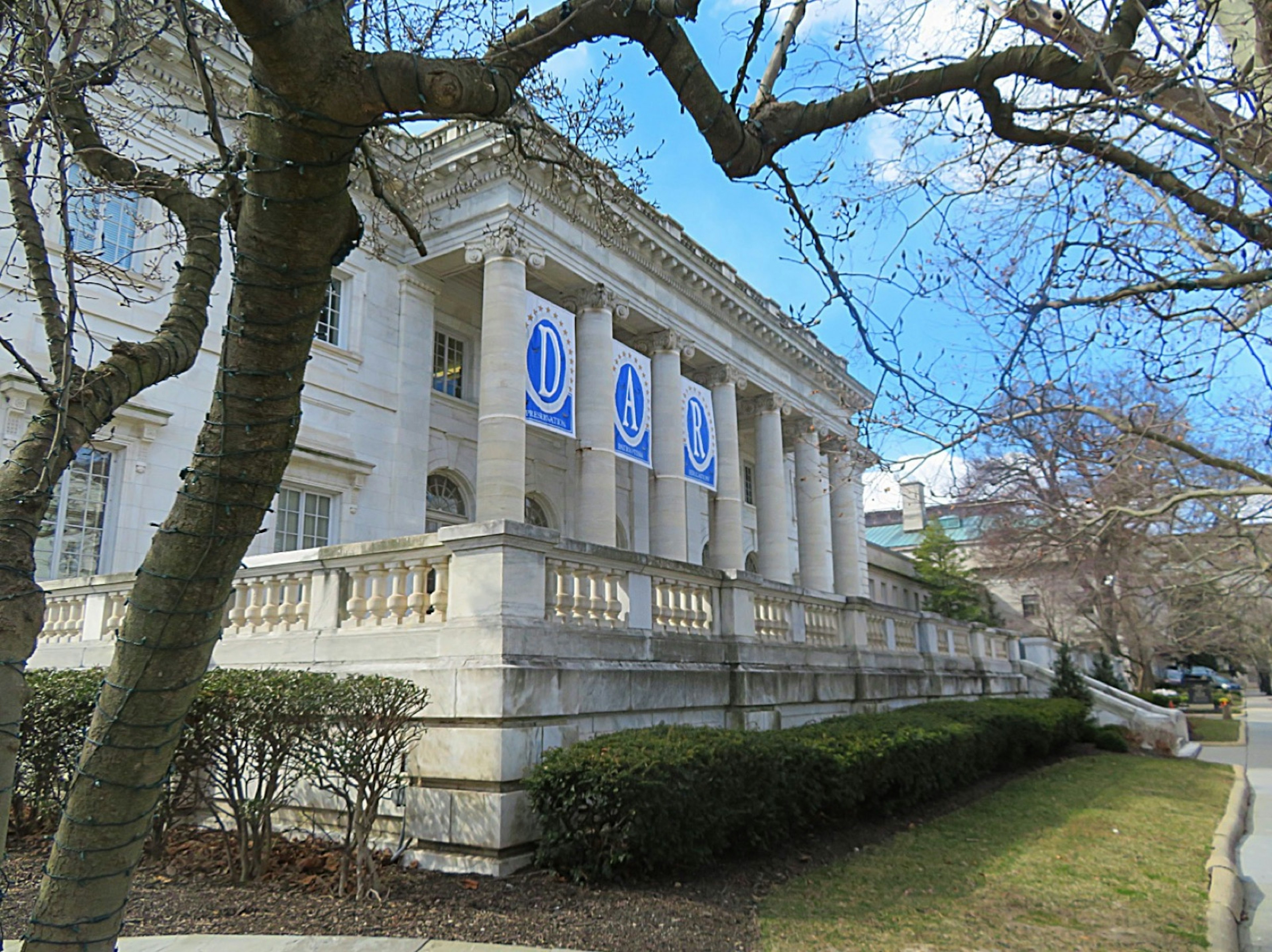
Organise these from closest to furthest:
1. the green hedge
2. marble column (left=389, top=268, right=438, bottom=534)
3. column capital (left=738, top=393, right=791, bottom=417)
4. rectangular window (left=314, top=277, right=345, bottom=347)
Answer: the green hedge, rectangular window (left=314, top=277, right=345, bottom=347), marble column (left=389, top=268, right=438, bottom=534), column capital (left=738, top=393, right=791, bottom=417)

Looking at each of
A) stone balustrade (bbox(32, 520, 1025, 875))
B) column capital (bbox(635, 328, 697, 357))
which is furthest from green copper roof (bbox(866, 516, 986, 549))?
stone balustrade (bbox(32, 520, 1025, 875))

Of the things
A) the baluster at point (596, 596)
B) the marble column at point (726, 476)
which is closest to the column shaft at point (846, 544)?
the marble column at point (726, 476)

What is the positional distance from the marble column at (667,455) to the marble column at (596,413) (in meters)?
2.15

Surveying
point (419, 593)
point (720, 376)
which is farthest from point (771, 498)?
point (419, 593)

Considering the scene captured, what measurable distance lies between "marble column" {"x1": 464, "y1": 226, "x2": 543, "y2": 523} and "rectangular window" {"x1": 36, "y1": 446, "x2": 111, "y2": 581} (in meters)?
7.10

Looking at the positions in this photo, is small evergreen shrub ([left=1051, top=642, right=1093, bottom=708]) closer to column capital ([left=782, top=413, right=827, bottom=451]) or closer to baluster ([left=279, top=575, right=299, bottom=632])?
column capital ([left=782, top=413, right=827, bottom=451])

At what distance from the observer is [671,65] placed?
4121 mm

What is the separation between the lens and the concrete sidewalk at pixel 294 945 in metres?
4.99

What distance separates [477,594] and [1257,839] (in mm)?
9610

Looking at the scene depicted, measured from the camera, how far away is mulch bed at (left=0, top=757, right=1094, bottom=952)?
17.9ft

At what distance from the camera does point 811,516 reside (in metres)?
33.8

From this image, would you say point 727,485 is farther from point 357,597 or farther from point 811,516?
point 357,597

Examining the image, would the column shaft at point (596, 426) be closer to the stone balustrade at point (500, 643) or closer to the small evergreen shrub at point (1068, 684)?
the stone balustrade at point (500, 643)

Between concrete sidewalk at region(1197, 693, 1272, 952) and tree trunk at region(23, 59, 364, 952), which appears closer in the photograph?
tree trunk at region(23, 59, 364, 952)
